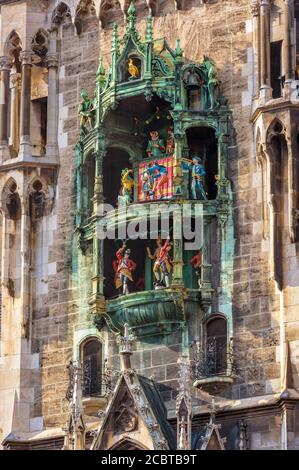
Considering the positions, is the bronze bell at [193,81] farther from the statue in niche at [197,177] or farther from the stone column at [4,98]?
the stone column at [4,98]

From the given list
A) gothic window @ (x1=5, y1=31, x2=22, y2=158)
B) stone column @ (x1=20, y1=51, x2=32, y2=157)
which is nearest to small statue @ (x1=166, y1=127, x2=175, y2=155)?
stone column @ (x1=20, y1=51, x2=32, y2=157)

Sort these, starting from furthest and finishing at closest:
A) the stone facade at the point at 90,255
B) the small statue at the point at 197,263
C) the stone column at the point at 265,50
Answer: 1. the small statue at the point at 197,263
2. the stone column at the point at 265,50
3. the stone facade at the point at 90,255

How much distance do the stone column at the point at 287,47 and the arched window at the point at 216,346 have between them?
385 centimetres

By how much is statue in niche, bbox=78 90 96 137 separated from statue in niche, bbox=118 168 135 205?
99 centimetres

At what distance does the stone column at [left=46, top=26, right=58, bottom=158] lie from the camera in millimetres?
49906

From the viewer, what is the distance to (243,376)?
153 feet

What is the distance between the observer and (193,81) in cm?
4856

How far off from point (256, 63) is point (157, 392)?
5540 mm

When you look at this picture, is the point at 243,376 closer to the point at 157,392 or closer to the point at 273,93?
the point at 157,392

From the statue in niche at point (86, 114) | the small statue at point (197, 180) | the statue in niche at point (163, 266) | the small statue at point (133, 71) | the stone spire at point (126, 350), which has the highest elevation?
the small statue at point (133, 71)

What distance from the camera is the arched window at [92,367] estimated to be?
4800 centimetres

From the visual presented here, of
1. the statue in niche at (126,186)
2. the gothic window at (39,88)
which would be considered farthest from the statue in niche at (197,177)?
the gothic window at (39,88)
